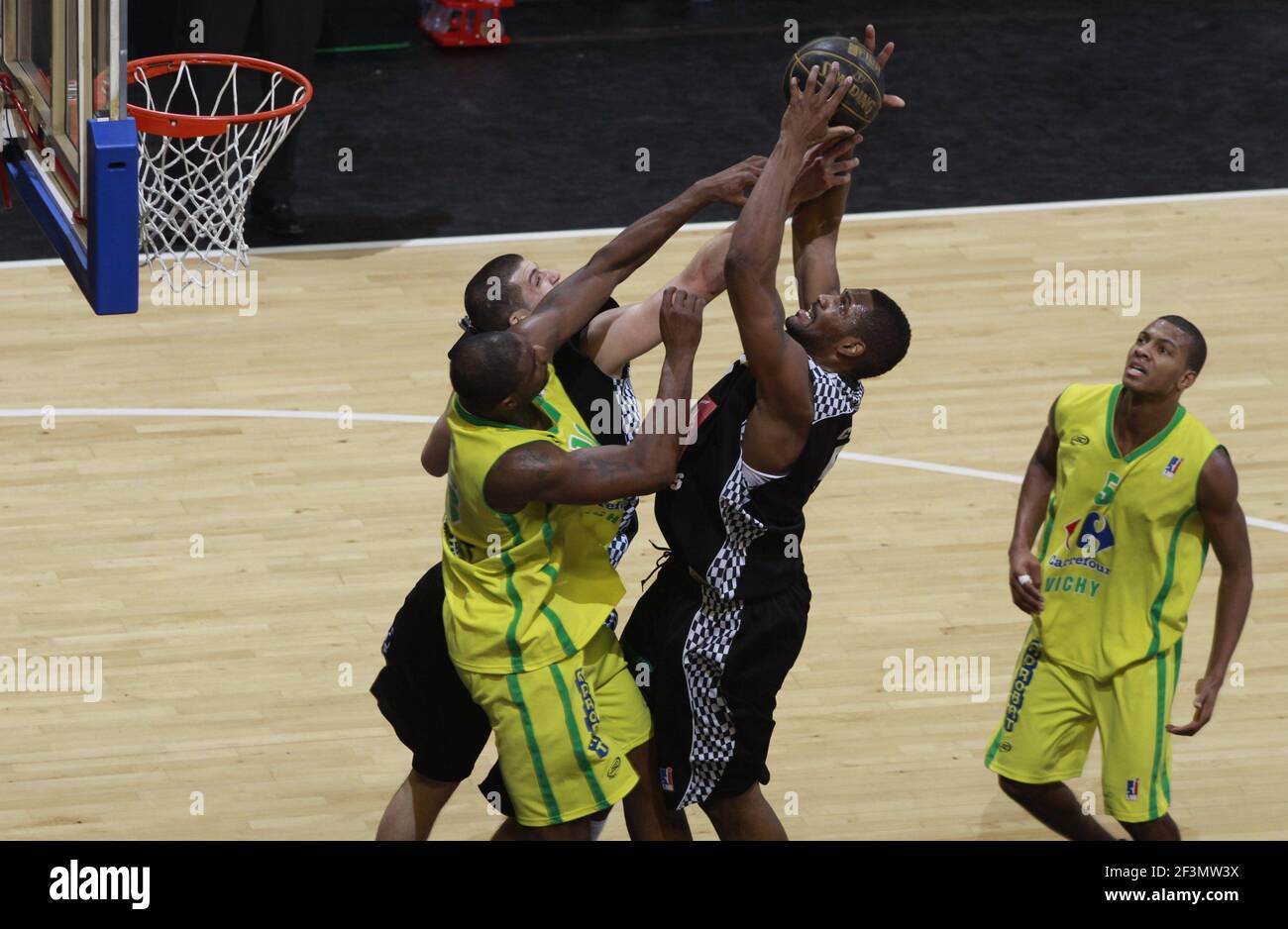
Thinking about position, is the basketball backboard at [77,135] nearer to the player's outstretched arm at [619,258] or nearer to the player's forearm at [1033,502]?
the player's outstretched arm at [619,258]

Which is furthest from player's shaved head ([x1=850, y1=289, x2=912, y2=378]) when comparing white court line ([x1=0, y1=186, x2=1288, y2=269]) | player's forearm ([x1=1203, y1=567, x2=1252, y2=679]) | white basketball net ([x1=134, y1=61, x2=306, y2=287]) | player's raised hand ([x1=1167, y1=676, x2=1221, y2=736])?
white court line ([x1=0, y1=186, x2=1288, y2=269])

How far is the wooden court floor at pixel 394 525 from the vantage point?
6.62 metres

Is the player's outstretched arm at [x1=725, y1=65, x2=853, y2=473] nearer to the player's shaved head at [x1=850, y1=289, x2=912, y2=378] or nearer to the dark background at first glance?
the player's shaved head at [x1=850, y1=289, x2=912, y2=378]

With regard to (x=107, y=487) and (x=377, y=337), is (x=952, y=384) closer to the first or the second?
(x=377, y=337)

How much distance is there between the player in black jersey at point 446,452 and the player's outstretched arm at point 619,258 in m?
0.14

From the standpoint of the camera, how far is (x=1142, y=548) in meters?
5.67

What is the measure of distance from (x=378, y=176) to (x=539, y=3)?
3.39 meters

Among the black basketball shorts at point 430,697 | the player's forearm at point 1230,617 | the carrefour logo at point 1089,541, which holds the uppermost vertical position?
the carrefour logo at point 1089,541

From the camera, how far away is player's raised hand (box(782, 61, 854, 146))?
5.02 m

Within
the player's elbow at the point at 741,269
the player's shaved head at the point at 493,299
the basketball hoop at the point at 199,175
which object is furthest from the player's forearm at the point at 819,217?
the basketball hoop at the point at 199,175

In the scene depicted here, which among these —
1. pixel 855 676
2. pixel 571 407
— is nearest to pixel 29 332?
pixel 855 676

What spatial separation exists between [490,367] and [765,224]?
694mm

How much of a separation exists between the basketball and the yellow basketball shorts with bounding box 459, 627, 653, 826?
1371 millimetres

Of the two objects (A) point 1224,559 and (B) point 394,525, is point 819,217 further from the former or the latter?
(B) point 394,525
